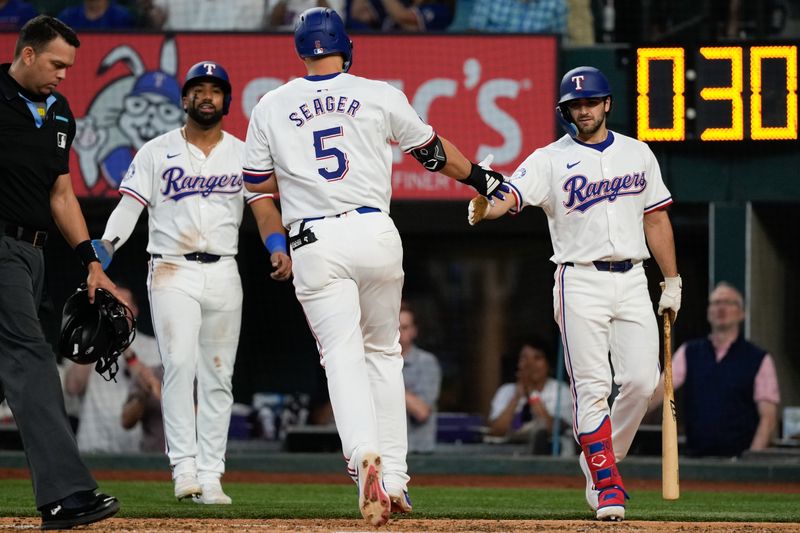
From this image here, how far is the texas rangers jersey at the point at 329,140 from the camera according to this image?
17.8 ft

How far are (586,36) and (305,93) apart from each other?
6.66 meters

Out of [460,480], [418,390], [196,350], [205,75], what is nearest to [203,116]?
[205,75]

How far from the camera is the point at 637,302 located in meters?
6.42

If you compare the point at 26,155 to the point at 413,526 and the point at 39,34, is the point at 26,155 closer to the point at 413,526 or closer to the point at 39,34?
the point at 39,34

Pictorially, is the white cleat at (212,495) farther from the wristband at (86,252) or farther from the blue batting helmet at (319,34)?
the blue batting helmet at (319,34)

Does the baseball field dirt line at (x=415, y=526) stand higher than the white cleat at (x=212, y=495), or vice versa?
the baseball field dirt line at (x=415, y=526)

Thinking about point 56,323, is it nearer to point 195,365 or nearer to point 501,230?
point 501,230

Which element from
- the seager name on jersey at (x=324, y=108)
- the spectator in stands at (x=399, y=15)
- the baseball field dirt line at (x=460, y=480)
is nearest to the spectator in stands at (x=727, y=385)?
the baseball field dirt line at (x=460, y=480)

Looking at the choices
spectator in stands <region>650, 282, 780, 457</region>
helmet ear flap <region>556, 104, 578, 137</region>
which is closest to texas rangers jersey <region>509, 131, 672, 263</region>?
helmet ear flap <region>556, 104, 578, 137</region>

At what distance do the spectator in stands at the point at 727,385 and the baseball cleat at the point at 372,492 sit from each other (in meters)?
5.63

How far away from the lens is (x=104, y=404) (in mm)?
10820

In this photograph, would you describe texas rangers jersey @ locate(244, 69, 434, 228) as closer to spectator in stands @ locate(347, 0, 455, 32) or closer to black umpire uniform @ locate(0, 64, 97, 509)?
black umpire uniform @ locate(0, 64, 97, 509)

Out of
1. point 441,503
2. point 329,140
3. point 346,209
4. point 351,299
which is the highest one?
point 329,140

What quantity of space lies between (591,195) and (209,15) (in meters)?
5.93
